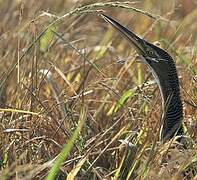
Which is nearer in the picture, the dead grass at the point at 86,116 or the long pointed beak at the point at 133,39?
the dead grass at the point at 86,116

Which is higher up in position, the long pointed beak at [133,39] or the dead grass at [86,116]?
the long pointed beak at [133,39]

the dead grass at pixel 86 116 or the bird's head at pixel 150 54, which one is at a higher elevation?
the bird's head at pixel 150 54

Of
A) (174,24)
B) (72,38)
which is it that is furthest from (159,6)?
(72,38)

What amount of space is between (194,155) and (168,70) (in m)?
0.57

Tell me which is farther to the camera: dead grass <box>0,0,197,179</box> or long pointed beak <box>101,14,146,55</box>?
long pointed beak <box>101,14,146,55</box>

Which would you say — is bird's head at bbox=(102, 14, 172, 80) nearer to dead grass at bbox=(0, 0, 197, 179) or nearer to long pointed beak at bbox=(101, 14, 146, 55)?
long pointed beak at bbox=(101, 14, 146, 55)

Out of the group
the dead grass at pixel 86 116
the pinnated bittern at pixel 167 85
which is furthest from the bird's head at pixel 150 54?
the dead grass at pixel 86 116

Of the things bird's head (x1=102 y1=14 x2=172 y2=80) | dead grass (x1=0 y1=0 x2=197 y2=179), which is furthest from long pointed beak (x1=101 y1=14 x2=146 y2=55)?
dead grass (x1=0 y1=0 x2=197 y2=179)

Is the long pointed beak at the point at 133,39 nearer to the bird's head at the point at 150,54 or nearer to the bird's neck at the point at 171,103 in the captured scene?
the bird's head at the point at 150,54

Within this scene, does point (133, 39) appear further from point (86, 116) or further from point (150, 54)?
point (86, 116)

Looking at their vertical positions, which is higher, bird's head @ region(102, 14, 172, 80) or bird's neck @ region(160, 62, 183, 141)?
bird's head @ region(102, 14, 172, 80)

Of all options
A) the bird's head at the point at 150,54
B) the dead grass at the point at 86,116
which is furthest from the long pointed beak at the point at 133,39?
the dead grass at the point at 86,116

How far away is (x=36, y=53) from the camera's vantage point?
3.59 m

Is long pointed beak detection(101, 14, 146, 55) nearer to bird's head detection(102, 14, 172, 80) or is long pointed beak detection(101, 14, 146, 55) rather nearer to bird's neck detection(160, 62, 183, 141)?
bird's head detection(102, 14, 172, 80)
